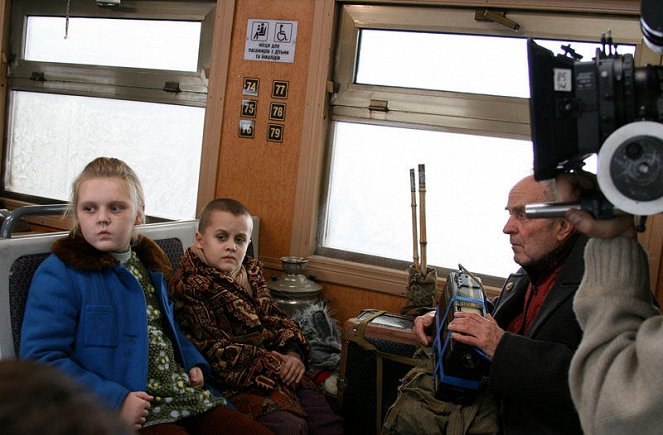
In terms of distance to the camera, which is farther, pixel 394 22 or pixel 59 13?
pixel 59 13

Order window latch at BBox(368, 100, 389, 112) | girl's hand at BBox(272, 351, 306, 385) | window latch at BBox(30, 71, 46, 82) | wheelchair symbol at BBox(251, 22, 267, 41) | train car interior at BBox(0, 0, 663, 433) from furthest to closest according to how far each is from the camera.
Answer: window latch at BBox(30, 71, 46, 82)
wheelchair symbol at BBox(251, 22, 267, 41)
window latch at BBox(368, 100, 389, 112)
train car interior at BBox(0, 0, 663, 433)
girl's hand at BBox(272, 351, 306, 385)

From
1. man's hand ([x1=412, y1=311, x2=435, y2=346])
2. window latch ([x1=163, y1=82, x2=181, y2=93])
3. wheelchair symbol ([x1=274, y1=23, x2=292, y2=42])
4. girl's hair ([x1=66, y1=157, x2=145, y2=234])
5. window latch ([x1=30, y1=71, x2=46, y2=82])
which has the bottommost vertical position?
man's hand ([x1=412, y1=311, x2=435, y2=346])

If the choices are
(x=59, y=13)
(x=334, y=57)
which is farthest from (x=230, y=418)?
(x=59, y=13)

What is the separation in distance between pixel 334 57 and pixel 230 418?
6.11 ft

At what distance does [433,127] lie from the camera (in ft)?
10.2

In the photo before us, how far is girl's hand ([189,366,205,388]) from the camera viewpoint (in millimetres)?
2066

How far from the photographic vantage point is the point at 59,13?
12.8 feet

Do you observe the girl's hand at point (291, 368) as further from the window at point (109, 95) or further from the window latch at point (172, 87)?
the window latch at point (172, 87)

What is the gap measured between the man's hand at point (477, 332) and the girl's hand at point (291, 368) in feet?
2.54

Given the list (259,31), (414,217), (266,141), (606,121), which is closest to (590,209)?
(606,121)

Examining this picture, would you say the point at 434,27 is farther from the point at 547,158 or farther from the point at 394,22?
the point at 547,158

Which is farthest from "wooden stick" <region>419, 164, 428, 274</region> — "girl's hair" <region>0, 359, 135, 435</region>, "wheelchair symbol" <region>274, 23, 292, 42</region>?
"girl's hair" <region>0, 359, 135, 435</region>

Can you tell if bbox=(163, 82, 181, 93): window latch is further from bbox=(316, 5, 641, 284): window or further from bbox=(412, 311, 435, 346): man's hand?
bbox=(412, 311, 435, 346): man's hand

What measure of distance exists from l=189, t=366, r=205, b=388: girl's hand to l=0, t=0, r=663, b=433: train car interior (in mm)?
637
